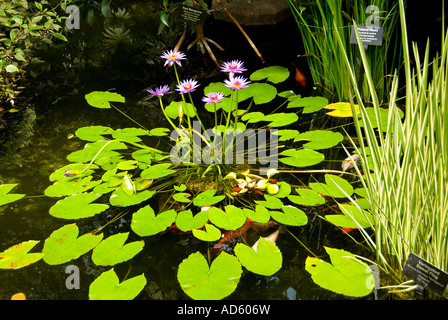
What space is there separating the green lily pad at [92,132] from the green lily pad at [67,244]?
47 cm

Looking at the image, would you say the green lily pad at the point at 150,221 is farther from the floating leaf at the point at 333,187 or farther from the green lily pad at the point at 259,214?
the floating leaf at the point at 333,187

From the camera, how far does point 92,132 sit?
1.73 meters

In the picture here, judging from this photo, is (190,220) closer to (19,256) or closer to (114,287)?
(114,287)

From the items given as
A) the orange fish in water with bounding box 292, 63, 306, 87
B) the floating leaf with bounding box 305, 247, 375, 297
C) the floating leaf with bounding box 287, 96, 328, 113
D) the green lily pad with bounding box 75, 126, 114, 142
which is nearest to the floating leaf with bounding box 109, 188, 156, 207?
the green lily pad with bounding box 75, 126, 114, 142

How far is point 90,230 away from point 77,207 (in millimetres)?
90

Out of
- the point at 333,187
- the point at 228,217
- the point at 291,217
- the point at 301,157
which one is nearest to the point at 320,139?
the point at 301,157

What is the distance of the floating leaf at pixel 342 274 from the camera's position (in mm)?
1055

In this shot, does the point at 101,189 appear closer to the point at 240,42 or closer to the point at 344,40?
the point at 344,40

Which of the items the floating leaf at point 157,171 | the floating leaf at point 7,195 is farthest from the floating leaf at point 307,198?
the floating leaf at point 7,195

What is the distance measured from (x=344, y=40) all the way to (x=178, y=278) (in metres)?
1.41

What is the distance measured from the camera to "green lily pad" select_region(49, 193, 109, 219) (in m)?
1.34

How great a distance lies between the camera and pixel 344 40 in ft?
6.54

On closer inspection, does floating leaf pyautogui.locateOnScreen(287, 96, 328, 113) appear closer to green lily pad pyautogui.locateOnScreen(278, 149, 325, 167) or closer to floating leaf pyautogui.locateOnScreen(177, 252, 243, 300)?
green lily pad pyautogui.locateOnScreen(278, 149, 325, 167)

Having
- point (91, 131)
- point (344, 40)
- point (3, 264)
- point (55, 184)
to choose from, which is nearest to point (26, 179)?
point (55, 184)
